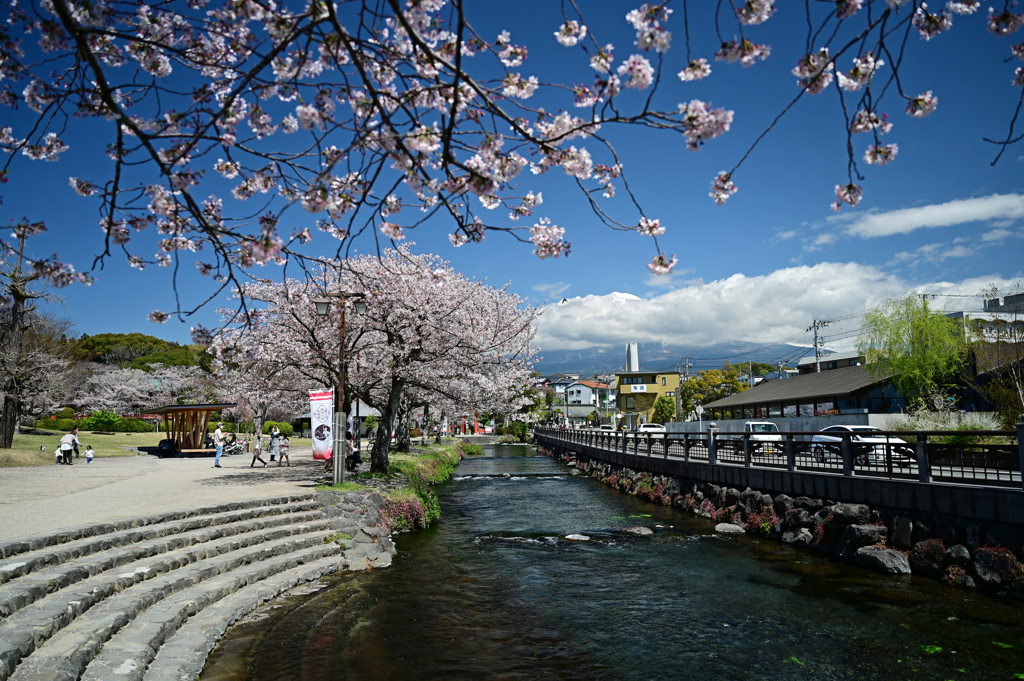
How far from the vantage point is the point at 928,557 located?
11.0 m

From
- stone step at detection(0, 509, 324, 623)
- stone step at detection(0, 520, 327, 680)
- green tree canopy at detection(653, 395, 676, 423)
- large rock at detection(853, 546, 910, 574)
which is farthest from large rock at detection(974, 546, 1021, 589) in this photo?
green tree canopy at detection(653, 395, 676, 423)

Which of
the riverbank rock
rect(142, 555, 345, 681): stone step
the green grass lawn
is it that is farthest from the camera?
the green grass lawn

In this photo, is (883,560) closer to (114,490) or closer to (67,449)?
(114,490)

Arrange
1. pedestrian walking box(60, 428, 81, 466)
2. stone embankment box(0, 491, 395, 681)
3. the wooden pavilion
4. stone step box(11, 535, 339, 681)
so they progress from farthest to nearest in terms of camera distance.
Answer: the wooden pavilion
pedestrian walking box(60, 428, 81, 466)
stone embankment box(0, 491, 395, 681)
stone step box(11, 535, 339, 681)

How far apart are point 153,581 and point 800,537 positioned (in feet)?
46.3

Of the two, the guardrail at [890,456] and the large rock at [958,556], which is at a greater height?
the guardrail at [890,456]

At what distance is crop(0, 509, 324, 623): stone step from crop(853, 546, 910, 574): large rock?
42.5ft

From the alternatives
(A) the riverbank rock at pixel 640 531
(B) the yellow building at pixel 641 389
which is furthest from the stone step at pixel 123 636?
(B) the yellow building at pixel 641 389

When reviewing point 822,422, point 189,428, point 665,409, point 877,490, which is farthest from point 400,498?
point 665,409

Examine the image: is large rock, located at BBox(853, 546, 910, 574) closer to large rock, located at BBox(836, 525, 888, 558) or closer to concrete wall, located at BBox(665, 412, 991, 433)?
large rock, located at BBox(836, 525, 888, 558)

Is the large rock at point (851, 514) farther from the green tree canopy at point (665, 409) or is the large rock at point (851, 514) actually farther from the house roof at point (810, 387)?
the green tree canopy at point (665, 409)

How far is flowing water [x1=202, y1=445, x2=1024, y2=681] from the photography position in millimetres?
7238

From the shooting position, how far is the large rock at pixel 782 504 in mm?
15195

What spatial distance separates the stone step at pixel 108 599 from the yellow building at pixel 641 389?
3348 inches
